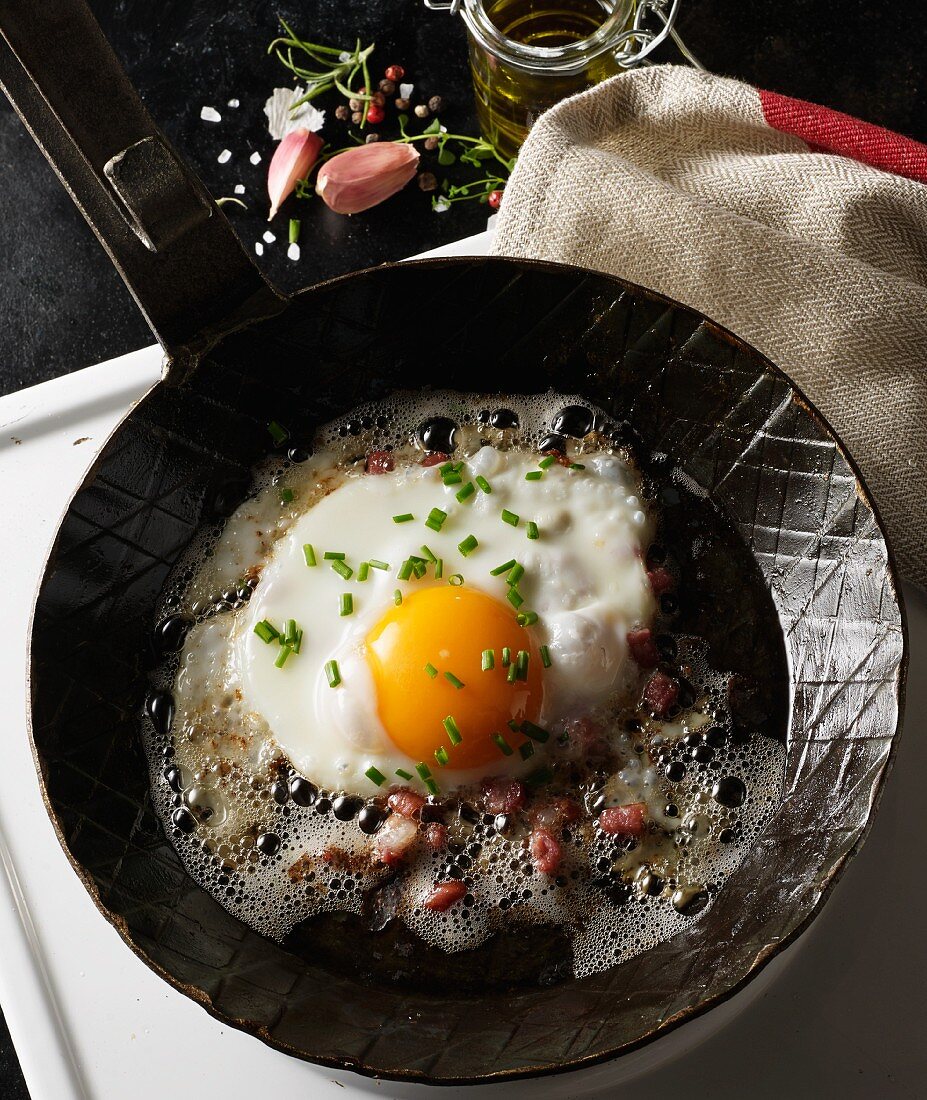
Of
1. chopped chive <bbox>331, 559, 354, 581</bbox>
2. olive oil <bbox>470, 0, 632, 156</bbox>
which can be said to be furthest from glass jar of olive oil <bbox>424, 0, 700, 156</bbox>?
chopped chive <bbox>331, 559, 354, 581</bbox>

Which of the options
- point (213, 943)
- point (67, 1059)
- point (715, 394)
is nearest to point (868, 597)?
point (715, 394)

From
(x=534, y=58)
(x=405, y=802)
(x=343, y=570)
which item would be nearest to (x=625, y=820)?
(x=405, y=802)

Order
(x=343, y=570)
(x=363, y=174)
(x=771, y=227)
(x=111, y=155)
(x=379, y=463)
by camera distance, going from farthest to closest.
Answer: (x=363, y=174) → (x=771, y=227) → (x=379, y=463) → (x=343, y=570) → (x=111, y=155)

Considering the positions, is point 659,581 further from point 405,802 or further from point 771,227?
point 771,227

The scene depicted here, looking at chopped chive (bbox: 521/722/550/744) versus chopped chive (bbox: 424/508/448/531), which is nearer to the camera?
chopped chive (bbox: 521/722/550/744)

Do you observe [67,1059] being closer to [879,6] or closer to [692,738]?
[692,738]

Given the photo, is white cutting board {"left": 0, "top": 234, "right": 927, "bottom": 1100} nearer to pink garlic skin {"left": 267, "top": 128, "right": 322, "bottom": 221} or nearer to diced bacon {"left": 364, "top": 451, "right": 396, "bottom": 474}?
diced bacon {"left": 364, "top": 451, "right": 396, "bottom": 474}
